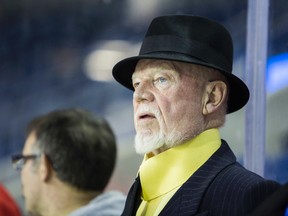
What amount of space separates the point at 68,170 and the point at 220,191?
0.53m

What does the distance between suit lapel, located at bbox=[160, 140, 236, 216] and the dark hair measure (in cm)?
41

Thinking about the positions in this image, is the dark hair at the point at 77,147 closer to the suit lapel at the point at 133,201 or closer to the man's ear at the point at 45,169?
the man's ear at the point at 45,169

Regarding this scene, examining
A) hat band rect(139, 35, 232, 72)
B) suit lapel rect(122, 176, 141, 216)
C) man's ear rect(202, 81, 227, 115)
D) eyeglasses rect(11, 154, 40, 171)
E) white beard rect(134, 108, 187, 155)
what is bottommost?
suit lapel rect(122, 176, 141, 216)

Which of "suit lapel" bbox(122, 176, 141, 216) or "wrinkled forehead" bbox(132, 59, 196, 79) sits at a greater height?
"wrinkled forehead" bbox(132, 59, 196, 79)

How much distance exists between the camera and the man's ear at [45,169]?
1812 millimetres

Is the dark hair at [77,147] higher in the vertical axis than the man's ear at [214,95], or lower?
lower

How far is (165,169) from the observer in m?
1.51

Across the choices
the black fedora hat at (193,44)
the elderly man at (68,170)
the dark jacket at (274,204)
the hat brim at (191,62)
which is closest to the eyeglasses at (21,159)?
the elderly man at (68,170)

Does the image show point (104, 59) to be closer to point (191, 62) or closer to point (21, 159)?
point (21, 159)

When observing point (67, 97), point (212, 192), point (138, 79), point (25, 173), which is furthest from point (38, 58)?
point (212, 192)

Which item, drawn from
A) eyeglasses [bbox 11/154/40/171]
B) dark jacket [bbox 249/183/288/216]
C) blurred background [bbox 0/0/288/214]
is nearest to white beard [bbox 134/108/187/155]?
eyeglasses [bbox 11/154/40/171]

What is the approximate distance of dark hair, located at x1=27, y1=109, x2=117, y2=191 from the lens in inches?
71.0

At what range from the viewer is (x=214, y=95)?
156 centimetres

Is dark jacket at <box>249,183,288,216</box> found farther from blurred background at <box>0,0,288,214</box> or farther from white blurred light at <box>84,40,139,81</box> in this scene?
white blurred light at <box>84,40,139,81</box>
